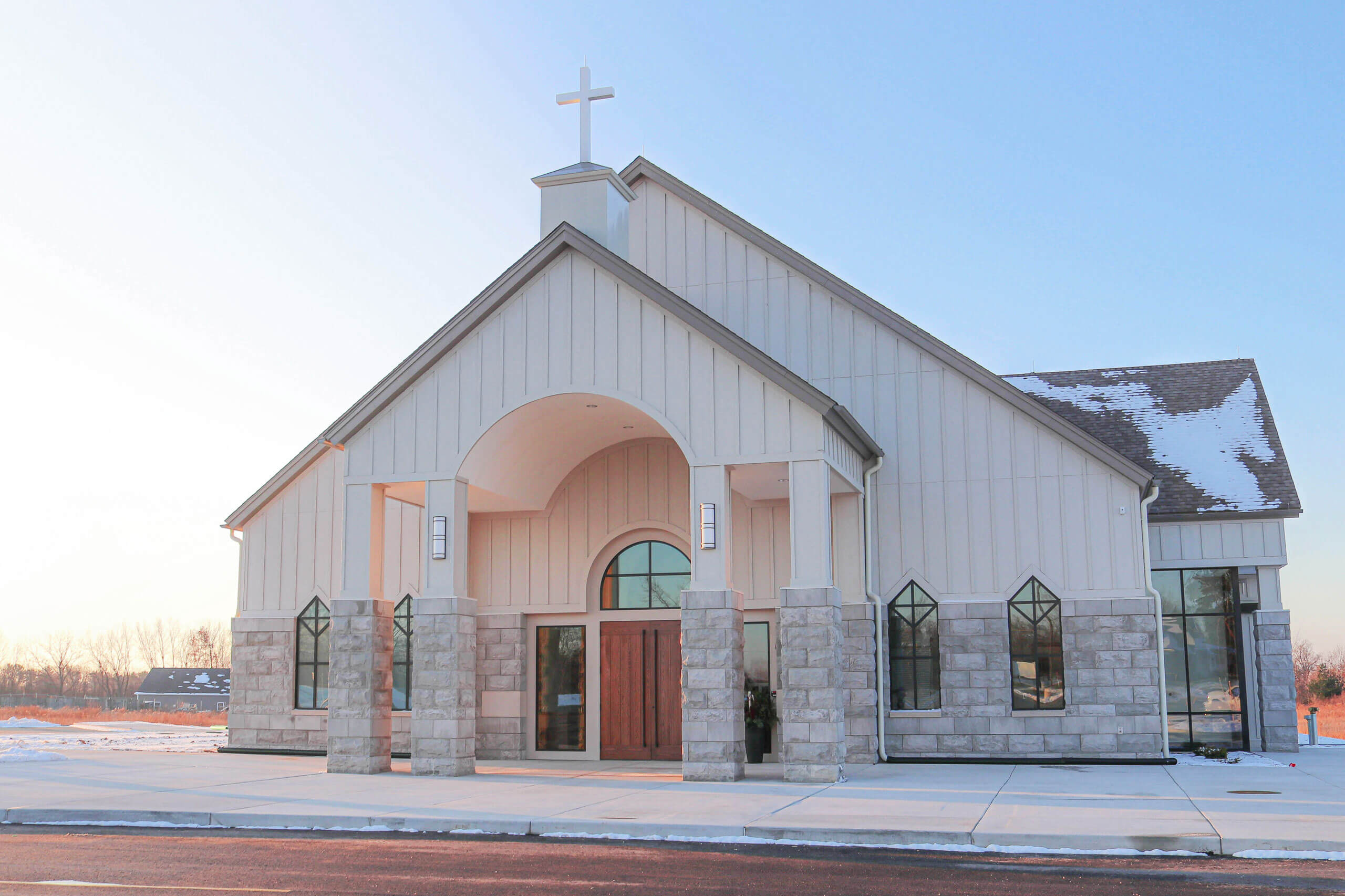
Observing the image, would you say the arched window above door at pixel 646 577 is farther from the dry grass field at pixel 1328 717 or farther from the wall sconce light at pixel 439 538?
the dry grass field at pixel 1328 717

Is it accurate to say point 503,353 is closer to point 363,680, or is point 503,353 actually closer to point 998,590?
point 363,680

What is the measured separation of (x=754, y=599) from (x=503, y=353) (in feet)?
19.0

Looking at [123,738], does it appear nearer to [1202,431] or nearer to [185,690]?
[1202,431]

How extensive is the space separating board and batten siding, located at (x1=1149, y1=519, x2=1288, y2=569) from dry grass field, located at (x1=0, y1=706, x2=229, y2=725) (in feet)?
100

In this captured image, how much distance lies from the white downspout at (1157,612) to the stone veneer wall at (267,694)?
13.7m

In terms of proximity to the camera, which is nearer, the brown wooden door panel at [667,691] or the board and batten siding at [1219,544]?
the brown wooden door panel at [667,691]

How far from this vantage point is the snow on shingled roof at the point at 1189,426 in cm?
2044

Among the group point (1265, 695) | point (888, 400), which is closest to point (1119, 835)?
point (888, 400)

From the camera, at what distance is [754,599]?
19.2 m

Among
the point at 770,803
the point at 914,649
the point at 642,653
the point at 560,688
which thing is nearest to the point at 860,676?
the point at 914,649

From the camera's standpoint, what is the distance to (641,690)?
1969 centimetres

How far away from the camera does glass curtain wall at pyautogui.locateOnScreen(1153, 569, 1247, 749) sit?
20.1m

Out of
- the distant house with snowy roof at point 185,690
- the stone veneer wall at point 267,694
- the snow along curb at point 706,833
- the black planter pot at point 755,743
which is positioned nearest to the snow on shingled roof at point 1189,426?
the black planter pot at point 755,743

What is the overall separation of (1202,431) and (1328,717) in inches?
697
